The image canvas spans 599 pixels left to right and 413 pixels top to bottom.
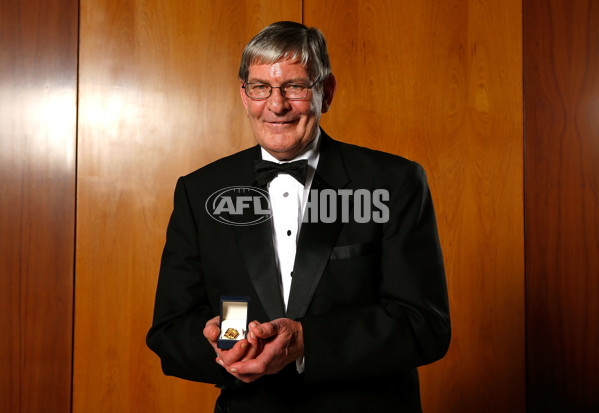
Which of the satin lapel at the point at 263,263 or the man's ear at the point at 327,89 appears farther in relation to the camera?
the man's ear at the point at 327,89

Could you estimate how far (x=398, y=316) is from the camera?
4.32 ft

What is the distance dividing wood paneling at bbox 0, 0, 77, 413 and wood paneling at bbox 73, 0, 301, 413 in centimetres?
7

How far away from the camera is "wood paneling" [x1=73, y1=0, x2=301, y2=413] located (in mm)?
2678

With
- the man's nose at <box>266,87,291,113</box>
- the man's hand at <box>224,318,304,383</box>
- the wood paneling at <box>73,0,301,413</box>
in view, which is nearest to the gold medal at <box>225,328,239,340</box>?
the man's hand at <box>224,318,304,383</box>

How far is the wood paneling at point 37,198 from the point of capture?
2646 mm

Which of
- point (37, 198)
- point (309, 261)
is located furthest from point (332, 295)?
point (37, 198)

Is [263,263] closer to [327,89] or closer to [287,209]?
[287,209]

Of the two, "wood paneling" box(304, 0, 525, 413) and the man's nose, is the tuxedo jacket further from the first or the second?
"wood paneling" box(304, 0, 525, 413)

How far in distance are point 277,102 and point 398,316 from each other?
0.60 m

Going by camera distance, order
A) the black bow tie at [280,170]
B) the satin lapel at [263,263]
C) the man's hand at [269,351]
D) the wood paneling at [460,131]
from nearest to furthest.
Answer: the man's hand at [269,351] < the satin lapel at [263,263] < the black bow tie at [280,170] < the wood paneling at [460,131]

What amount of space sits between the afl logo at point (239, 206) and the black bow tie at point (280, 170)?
0.12 feet

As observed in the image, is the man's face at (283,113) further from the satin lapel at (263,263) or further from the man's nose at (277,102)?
the satin lapel at (263,263)

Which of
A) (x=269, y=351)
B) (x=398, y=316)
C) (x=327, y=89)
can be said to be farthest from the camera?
(x=327, y=89)

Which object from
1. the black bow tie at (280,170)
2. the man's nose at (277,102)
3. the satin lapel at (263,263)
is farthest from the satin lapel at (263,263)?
the man's nose at (277,102)
